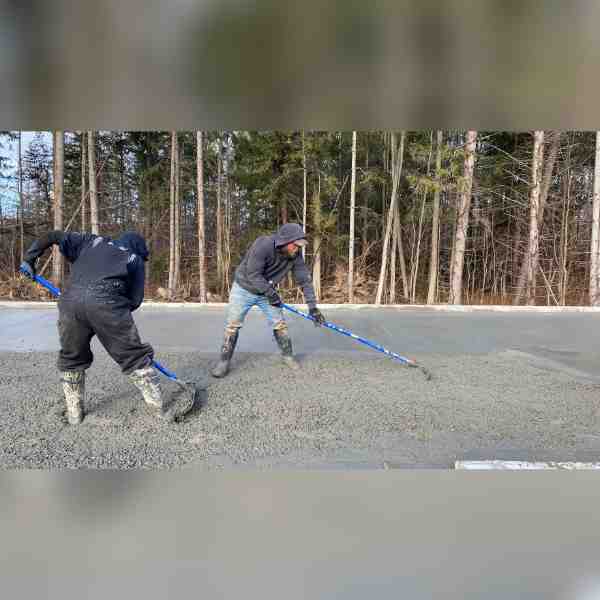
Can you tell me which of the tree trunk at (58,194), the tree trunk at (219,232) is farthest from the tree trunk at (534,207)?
the tree trunk at (58,194)

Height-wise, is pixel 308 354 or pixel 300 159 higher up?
pixel 300 159

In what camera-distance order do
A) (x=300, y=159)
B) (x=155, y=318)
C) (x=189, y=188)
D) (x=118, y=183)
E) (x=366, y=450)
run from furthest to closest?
(x=118, y=183) < (x=189, y=188) < (x=300, y=159) < (x=155, y=318) < (x=366, y=450)

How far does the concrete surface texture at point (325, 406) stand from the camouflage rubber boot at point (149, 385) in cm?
14

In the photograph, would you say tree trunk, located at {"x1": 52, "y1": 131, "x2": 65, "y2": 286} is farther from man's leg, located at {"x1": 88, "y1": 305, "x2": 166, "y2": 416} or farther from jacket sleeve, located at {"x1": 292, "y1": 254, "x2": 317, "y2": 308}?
man's leg, located at {"x1": 88, "y1": 305, "x2": 166, "y2": 416}

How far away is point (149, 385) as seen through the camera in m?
2.72

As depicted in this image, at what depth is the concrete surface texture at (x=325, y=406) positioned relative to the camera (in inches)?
93.8

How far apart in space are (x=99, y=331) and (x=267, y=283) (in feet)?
5.66

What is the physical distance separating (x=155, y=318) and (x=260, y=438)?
178 inches

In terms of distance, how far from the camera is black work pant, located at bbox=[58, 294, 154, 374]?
2529 mm
